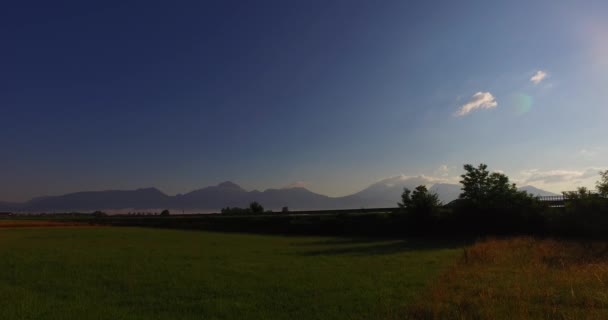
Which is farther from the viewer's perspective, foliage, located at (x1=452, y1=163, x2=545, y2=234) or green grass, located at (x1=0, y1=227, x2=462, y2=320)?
foliage, located at (x1=452, y1=163, x2=545, y2=234)

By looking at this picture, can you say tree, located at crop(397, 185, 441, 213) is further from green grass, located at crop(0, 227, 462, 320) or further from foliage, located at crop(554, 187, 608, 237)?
green grass, located at crop(0, 227, 462, 320)

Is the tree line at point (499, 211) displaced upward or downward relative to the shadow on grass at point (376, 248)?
upward

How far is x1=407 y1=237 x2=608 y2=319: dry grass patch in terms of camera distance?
1017cm

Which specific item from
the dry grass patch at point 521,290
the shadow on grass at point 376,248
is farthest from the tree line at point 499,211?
the dry grass patch at point 521,290

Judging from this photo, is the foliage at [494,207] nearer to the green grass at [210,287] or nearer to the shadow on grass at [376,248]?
the shadow on grass at [376,248]

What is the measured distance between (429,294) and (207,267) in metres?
12.0

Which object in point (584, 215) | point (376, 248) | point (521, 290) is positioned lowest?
point (376, 248)

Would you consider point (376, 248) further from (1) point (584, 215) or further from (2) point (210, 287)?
(1) point (584, 215)

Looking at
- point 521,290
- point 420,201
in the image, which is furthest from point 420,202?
point 521,290

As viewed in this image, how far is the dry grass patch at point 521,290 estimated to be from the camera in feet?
33.4

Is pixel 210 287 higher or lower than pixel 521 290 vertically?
lower

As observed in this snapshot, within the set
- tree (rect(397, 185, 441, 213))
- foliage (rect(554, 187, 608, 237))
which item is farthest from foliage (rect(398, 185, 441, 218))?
foliage (rect(554, 187, 608, 237))

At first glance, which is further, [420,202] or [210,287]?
[420,202]

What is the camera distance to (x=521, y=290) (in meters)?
12.6
